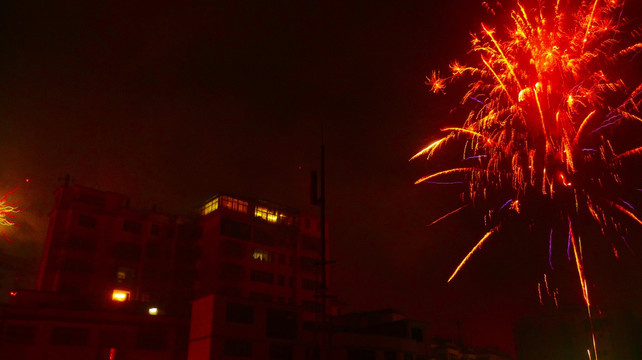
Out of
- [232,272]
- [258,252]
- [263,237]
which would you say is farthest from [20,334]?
[263,237]

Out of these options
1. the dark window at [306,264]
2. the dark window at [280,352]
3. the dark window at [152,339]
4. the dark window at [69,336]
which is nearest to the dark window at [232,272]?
the dark window at [306,264]

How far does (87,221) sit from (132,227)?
18.0ft

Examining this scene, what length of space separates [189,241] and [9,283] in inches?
1996

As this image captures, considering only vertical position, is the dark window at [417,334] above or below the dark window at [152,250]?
below

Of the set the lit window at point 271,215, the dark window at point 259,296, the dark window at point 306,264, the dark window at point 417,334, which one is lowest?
the dark window at point 417,334

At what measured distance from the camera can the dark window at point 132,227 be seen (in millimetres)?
63341

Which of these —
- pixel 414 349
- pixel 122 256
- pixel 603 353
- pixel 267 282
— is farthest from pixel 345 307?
pixel 603 353

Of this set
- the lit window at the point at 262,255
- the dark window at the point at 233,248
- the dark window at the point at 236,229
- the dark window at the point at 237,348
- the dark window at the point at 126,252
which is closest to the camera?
the dark window at the point at 237,348

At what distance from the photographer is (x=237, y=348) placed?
44.1 meters

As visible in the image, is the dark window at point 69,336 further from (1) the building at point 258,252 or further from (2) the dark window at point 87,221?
(1) the building at point 258,252

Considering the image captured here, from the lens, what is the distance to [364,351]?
167 feet

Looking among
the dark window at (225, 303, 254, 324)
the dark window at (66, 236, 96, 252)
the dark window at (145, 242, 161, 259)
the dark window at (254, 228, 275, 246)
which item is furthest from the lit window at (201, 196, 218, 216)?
the dark window at (225, 303, 254, 324)

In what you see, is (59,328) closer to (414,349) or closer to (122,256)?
(122,256)

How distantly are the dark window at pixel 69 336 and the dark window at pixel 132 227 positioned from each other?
54.5 ft
